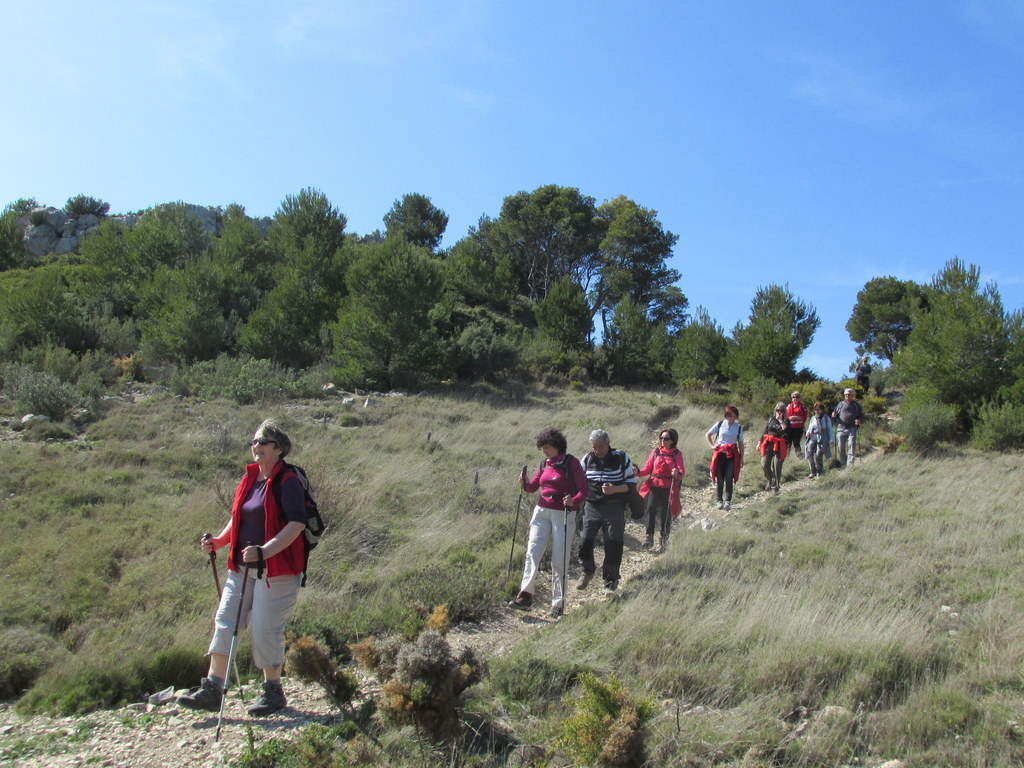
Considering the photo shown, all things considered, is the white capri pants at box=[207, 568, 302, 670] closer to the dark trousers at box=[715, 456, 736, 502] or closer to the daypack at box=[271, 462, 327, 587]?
the daypack at box=[271, 462, 327, 587]

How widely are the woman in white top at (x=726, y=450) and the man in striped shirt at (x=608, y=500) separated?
3.98 meters

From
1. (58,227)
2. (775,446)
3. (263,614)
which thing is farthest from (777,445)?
(58,227)

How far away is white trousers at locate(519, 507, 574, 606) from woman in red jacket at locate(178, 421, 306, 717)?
8.01 feet

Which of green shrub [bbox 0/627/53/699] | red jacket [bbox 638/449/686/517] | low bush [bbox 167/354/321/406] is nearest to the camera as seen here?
green shrub [bbox 0/627/53/699]

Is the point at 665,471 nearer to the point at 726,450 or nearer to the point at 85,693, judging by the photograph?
the point at 726,450

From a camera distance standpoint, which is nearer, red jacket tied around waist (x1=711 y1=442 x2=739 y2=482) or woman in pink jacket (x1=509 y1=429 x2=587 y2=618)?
woman in pink jacket (x1=509 y1=429 x2=587 y2=618)

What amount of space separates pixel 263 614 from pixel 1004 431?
634 inches

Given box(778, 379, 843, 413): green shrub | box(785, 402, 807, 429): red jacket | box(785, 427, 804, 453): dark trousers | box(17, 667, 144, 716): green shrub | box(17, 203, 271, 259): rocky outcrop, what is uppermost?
box(17, 203, 271, 259): rocky outcrop

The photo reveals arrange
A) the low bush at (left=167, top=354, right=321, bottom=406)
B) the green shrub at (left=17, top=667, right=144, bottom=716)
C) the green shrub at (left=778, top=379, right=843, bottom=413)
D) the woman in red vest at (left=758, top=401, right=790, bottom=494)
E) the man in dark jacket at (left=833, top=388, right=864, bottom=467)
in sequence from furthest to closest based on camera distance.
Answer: the green shrub at (left=778, top=379, right=843, bottom=413)
the low bush at (left=167, top=354, right=321, bottom=406)
the man in dark jacket at (left=833, top=388, right=864, bottom=467)
the woman in red vest at (left=758, top=401, right=790, bottom=494)
the green shrub at (left=17, top=667, right=144, bottom=716)

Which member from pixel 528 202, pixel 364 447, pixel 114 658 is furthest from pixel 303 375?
pixel 528 202

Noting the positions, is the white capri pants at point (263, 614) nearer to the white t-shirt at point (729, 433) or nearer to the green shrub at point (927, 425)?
the white t-shirt at point (729, 433)

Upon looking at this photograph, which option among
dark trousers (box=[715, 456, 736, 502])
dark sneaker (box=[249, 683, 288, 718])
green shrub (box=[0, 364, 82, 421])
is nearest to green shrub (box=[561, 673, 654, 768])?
dark sneaker (box=[249, 683, 288, 718])

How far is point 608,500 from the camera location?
6230 millimetres

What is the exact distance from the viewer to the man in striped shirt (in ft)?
20.4
